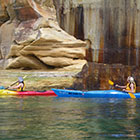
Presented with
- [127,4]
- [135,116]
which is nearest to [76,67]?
[127,4]

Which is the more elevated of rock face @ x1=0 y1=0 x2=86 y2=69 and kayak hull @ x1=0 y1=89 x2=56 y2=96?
rock face @ x1=0 y1=0 x2=86 y2=69

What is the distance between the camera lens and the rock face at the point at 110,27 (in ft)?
Result: 49.8

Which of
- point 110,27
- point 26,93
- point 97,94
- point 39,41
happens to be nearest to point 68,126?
point 97,94

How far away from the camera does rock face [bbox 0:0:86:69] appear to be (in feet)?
45.9

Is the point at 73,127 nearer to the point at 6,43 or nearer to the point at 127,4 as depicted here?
the point at 127,4

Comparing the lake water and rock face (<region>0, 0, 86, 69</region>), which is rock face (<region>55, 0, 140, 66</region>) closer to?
rock face (<region>0, 0, 86, 69</region>)

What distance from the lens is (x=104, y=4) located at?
15297mm

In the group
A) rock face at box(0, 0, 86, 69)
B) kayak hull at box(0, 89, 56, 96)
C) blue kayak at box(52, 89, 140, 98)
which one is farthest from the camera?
rock face at box(0, 0, 86, 69)

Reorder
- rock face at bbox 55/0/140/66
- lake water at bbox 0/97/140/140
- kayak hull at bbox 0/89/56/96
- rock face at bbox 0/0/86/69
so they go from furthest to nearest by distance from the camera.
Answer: rock face at bbox 55/0/140/66 < rock face at bbox 0/0/86/69 < kayak hull at bbox 0/89/56/96 < lake water at bbox 0/97/140/140

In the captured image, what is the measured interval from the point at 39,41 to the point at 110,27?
392 cm

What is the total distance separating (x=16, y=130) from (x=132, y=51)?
11714 millimetres

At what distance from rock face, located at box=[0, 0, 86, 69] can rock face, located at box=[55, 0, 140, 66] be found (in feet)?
4.47

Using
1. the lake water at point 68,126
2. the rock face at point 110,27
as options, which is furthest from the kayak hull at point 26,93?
the rock face at point 110,27

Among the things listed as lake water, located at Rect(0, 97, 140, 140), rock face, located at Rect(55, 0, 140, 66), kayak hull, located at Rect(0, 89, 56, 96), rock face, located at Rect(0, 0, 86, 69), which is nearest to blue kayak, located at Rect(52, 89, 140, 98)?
kayak hull, located at Rect(0, 89, 56, 96)
